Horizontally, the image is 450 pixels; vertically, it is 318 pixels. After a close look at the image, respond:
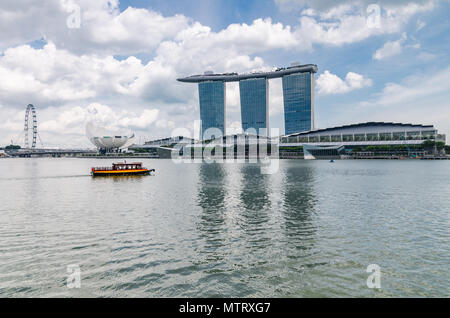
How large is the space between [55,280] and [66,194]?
111 ft

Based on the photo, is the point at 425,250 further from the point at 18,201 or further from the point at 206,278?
the point at 18,201

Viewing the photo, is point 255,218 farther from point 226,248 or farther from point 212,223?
point 226,248

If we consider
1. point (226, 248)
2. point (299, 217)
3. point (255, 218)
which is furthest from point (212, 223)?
point (299, 217)

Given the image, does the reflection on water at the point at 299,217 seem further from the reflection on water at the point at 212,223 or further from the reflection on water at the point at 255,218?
the reflection on water at the point at 212,223

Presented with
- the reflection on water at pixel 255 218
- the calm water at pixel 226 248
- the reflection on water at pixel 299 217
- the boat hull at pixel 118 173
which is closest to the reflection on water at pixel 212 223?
the calm water at pixel 226 248

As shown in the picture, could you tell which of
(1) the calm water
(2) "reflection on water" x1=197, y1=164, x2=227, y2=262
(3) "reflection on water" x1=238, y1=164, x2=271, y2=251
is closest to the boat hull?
(1) the calm water

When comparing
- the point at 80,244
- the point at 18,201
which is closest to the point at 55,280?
the point at 80,244

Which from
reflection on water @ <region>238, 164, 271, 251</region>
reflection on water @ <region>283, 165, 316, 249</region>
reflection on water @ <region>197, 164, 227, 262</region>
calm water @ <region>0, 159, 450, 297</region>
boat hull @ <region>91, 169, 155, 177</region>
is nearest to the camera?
calm water @ <region>0, 159, 450, 297</region>

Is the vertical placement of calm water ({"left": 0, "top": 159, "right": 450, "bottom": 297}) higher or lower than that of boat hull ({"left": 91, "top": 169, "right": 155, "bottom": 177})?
lower

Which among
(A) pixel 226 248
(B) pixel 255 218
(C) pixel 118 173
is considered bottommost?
(A) pixel 226 248

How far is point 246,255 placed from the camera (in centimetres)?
1764

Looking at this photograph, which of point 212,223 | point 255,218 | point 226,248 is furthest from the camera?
point 255,218

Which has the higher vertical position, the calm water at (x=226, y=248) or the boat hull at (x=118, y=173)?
the boat hull at (x=118, y=173)

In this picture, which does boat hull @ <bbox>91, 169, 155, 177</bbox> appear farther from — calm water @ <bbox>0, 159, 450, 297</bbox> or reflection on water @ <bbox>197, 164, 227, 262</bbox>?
reflection on water @ <bbox>197, 164, 227, 262</bbox>
